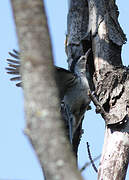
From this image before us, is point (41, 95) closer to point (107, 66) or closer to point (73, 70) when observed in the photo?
point (107, 66)

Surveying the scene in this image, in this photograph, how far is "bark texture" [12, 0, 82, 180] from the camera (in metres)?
1.96

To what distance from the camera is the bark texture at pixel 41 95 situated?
1955 millimetres

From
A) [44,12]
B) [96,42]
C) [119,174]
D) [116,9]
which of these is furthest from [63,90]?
[44,12]

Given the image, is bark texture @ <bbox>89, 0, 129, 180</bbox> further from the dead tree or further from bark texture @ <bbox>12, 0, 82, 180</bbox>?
bark texture @ <bbox>12, 0, 82, 180</bbox>

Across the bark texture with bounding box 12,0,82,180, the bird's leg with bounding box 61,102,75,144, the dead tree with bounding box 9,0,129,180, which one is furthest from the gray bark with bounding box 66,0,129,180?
the bark texture with bounding box 12,0,82,180

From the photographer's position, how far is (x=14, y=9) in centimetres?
218

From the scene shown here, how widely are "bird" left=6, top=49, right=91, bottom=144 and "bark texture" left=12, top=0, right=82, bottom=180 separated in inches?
125

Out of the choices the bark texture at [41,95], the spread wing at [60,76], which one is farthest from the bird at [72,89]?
the bark texture at [41,95]

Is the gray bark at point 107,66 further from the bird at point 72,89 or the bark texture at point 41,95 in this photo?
the bark texture at point 41,95

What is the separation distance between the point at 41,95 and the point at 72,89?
3576 mm

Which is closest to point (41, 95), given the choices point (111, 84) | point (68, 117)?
point (111, 84)

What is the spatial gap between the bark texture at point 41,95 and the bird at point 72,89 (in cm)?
318

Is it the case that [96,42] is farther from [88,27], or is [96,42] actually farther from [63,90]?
[63,90]

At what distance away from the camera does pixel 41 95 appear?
6.74ft
